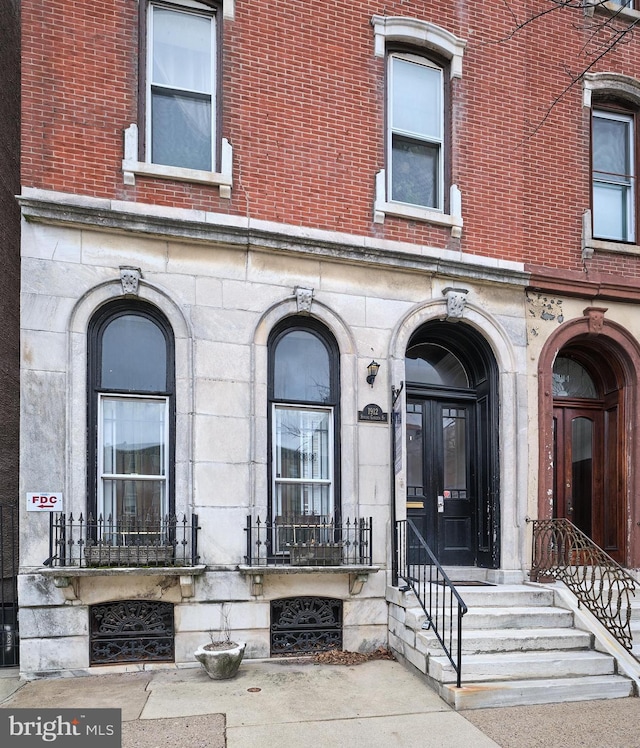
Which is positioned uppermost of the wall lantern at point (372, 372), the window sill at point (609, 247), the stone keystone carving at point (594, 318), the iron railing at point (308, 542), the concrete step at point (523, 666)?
the window sill at point (609, 247)

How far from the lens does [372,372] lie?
8.53 metres

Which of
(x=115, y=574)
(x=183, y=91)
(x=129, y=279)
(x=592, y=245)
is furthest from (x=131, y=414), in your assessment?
(x=592, y=245)

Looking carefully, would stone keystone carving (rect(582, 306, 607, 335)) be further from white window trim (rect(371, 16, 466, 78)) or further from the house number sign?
white window trim (rect(371, 16, 466, 78))

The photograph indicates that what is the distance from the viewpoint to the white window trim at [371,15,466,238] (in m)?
8.91

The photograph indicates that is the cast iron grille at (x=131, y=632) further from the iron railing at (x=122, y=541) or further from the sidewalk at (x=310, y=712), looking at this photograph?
the iron railing at (x=122, y=541)

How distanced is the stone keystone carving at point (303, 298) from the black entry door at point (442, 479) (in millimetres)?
2119

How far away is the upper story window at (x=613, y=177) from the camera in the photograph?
34.5 ft

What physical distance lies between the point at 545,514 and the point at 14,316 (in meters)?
8.21

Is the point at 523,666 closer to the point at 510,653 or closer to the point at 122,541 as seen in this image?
the point at 510,653

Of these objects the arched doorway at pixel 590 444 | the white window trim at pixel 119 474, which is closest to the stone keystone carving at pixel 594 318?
the arched doorway at pixel 590 444

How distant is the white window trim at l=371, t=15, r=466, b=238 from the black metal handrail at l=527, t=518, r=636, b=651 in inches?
166

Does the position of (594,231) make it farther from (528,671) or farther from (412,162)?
(528,671)

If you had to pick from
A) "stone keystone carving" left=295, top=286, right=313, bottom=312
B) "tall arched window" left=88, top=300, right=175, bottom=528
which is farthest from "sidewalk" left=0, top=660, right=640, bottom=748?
"stone keystone carving" left=295, top=286, right=313, bottom=312

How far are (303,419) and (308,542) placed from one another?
1528 mm
